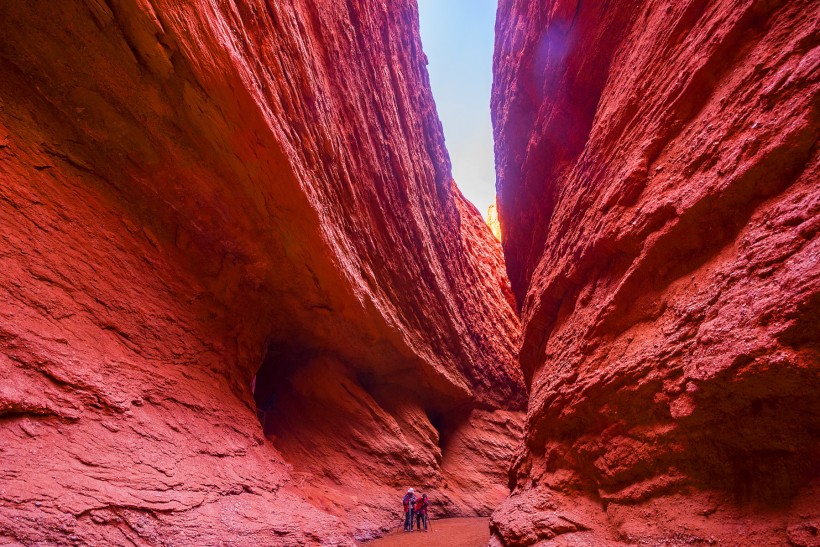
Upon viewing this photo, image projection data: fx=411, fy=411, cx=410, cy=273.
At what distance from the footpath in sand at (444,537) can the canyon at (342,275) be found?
49cm

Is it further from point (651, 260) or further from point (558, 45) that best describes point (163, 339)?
point (558, 45)

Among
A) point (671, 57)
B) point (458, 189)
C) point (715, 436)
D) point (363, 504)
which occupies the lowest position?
point (363, 504)

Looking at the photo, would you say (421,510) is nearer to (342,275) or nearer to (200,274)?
(342,275)

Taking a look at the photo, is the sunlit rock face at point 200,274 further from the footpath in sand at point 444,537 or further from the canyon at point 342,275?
the footpath in sand at point 444,537

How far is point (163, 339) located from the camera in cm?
576

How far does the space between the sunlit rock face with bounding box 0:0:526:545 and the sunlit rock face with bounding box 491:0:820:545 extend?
11.9ft

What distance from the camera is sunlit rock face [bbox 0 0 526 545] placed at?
3.99 meters

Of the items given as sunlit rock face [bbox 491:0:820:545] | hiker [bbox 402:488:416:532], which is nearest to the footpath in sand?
hiker [bbox 402:488:416:532]

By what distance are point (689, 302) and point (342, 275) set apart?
566cm

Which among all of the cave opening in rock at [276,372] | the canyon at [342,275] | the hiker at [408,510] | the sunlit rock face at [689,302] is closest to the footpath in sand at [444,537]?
the hiker at [408,510]

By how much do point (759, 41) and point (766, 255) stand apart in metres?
1.82

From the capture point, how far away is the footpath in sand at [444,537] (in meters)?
6.58

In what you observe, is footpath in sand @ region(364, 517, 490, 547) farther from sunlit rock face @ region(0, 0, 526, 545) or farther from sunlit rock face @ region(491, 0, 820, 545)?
sunlit rock face @ region(491, 0, 820, 545)

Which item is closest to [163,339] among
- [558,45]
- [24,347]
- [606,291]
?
[24,347]
